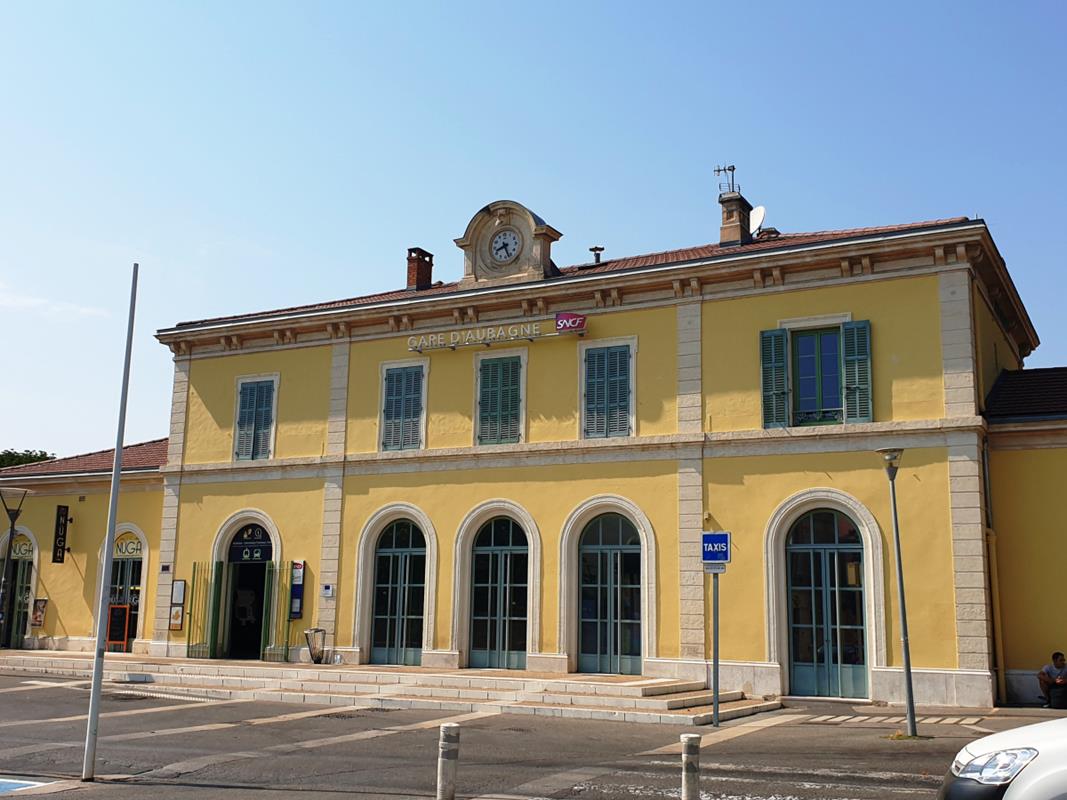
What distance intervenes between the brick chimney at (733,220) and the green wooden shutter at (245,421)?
37.7 ft

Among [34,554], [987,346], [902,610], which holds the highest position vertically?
[987,346]

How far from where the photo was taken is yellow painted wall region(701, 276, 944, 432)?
18.6m

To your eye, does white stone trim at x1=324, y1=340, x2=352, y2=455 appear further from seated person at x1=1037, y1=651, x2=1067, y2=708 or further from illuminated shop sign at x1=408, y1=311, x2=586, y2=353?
seated person at x1=1037, y1=651, x2=1067, y2=708

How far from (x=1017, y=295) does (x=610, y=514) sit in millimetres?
9455

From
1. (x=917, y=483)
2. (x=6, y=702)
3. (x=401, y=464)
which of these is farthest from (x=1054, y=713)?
(x=6, y=702)

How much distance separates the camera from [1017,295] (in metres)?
21.7

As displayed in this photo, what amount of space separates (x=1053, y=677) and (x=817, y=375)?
20.6ft

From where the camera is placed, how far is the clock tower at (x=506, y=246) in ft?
74.8

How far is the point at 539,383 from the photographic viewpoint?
21953 millimetres

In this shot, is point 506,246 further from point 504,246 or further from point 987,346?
point 987,346

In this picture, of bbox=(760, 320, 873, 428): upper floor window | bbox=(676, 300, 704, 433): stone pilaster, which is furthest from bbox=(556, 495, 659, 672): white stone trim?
bbox=(760, 320, 873, 428): upper floor window

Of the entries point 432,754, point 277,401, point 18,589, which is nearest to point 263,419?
point 277,401

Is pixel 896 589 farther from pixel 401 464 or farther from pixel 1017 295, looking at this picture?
pixel 401 464

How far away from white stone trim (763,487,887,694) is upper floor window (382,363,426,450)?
26.2 ft
